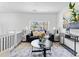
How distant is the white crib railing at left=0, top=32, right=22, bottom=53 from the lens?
2246 mm

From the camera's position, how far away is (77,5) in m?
2.00

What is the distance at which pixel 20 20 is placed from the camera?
2.31 metres

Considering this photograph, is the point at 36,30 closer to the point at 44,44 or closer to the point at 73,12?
the point at 44,44

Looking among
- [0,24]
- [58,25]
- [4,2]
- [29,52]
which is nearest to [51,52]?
[29,52]

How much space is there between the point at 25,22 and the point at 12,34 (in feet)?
1.17

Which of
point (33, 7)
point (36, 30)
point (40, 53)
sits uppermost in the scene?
point (33, 7)

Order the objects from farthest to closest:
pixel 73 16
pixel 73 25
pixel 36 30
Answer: pixel 36 30, pixel 73 25, pixel 73 16

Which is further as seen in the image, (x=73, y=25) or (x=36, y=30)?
(x=36, y=30)

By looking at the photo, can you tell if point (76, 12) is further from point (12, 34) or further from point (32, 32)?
point (12, 34)

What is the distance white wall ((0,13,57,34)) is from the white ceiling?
8 cm

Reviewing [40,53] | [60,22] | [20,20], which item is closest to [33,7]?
[20,20]

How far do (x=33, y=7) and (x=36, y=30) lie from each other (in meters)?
0.45

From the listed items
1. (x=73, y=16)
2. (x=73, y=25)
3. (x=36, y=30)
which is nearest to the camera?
(x=73, y=16)

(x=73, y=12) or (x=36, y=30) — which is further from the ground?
(x=73, y=12)
